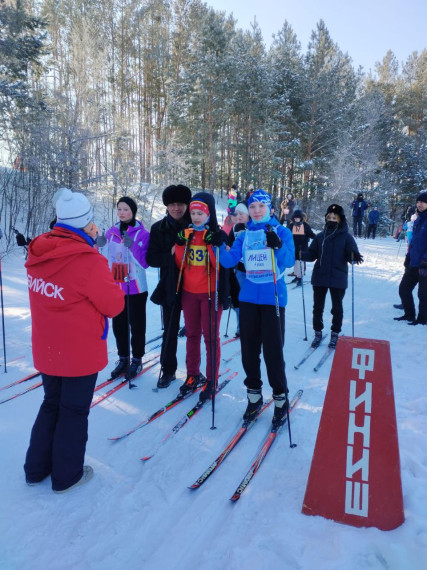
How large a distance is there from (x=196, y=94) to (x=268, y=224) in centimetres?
2170

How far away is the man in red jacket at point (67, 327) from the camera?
211cm

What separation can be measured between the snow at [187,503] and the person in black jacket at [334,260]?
1504 millimetres

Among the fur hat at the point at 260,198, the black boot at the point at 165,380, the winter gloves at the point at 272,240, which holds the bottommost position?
the black boot at the point at 165,380

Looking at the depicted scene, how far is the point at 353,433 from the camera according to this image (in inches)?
83.8

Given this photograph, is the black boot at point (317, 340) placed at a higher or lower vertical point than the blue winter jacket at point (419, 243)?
lower

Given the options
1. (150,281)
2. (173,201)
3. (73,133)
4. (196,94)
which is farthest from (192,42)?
(173,201)

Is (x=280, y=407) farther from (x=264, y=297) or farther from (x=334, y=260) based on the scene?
(x=334, y=260)

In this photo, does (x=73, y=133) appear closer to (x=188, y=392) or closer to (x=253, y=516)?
(x=188, y=392)

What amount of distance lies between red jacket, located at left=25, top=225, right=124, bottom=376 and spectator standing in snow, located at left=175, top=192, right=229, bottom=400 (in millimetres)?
1325

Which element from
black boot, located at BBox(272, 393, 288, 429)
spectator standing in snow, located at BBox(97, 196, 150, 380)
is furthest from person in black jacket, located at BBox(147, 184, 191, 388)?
black boot, located at BBox(272, 393, 288, 429)

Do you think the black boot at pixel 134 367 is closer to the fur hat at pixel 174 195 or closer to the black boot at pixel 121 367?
the black boot at pixel 121 367

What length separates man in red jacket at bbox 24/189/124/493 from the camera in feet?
6.92

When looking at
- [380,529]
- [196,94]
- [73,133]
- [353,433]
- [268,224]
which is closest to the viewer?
[380,529]

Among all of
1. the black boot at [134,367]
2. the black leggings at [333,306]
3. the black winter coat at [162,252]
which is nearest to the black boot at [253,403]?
the black winter coat at [162,252]
